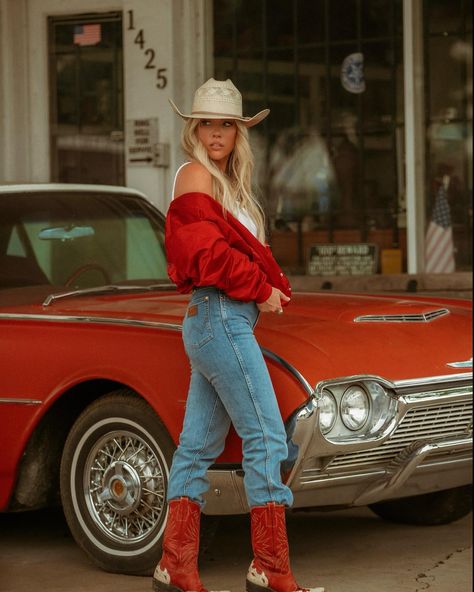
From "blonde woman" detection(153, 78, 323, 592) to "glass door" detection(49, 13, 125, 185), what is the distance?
7.03m

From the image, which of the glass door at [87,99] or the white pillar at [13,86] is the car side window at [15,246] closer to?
the glass door at [87,99]

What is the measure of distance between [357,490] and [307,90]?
656 centimetres

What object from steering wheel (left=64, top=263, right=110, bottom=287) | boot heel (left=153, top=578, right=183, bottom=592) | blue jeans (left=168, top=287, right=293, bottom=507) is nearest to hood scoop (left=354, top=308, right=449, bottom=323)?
blue jeans (left=168, top=287, right=293, bottom=507)

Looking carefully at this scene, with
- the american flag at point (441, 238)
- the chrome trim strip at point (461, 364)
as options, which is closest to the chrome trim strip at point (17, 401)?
the chrome trim strip at point (461, 364)

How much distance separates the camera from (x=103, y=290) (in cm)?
656

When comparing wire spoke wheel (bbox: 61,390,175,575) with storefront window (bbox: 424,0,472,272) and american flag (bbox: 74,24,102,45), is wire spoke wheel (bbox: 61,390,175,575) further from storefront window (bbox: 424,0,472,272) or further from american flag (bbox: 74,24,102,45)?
american flag (bbox: 74,24,102,45)

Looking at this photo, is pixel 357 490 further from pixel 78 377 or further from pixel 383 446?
pixel 78 377

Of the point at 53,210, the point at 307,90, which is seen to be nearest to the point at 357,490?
the point at 53,210

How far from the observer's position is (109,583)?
5.71 meters

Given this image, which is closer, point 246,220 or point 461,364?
point 246,220

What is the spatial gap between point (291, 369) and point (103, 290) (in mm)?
1508

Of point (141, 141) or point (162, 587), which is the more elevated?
point (141, 141)

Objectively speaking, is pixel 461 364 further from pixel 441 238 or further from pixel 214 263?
pixel 441 238

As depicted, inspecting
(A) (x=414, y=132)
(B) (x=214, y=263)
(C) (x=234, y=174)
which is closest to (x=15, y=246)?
(C) (x=234, y=174)
